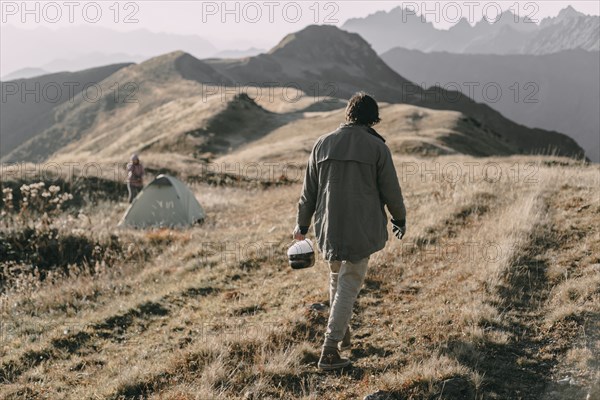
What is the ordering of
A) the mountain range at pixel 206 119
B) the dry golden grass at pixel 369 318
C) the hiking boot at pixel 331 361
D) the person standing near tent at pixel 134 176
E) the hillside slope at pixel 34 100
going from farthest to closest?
1. the hillside slope at pixel 34 100
2. the mountain range at pixel 206 119
3. the person standing near tent at pixel 134 176
4. the hiking boot at pixel 331 361
5. the dry golden grass at pixel 369 318

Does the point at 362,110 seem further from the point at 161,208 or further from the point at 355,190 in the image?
the point at 161,208

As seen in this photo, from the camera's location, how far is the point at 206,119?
58.1 meters

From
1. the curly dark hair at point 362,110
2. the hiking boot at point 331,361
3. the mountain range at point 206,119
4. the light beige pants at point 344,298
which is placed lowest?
the hiking boot at point 331,361

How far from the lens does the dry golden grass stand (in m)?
4.80

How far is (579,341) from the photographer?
16.4 feet

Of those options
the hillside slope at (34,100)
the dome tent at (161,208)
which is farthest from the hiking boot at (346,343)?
the hillside slope at (34,100)

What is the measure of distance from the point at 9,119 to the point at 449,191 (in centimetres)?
18096

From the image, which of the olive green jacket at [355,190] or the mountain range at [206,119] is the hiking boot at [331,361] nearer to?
the olive green jacket at [355,190]

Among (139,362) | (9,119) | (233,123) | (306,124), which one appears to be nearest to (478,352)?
(139,362)

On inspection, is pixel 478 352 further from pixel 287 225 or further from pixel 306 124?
pixel 306 124

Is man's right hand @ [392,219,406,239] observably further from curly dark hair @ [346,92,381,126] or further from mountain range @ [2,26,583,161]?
mountain range @ [2,26,583,161]

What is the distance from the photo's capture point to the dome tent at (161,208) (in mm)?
15227

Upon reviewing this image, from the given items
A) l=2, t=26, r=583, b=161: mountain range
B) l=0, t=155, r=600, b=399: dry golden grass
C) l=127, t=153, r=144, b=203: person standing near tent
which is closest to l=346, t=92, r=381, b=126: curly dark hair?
l=0, t=155, r=600, b=399: dry golden grass

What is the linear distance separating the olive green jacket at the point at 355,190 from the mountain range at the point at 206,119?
528 inches
